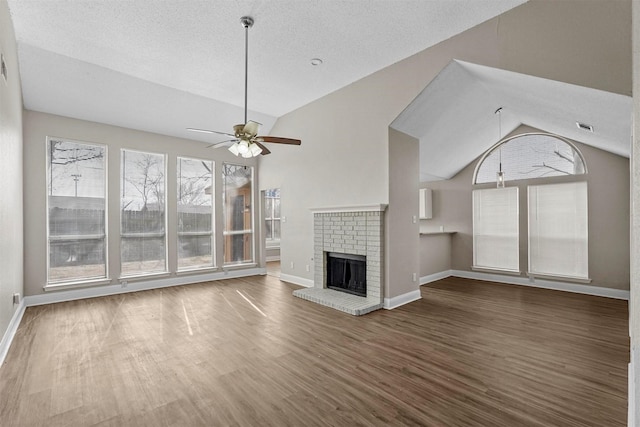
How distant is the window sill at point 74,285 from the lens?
16.5 feet

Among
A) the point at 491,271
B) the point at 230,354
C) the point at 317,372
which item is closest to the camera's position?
the point at 317,372

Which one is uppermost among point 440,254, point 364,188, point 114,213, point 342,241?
point 364,188

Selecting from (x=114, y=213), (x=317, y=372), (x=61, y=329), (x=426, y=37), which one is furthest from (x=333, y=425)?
(x=114, y=213)

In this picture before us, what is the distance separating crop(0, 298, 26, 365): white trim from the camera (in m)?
3.05

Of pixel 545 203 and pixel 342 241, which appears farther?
pixel 545 203

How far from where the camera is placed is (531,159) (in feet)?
20.6

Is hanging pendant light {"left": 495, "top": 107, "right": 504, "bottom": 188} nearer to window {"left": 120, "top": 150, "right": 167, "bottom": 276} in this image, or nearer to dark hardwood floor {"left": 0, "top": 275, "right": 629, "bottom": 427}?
dark hardwood floor {"left": 0, "top": 275, "right": 629, "bottom": 427}

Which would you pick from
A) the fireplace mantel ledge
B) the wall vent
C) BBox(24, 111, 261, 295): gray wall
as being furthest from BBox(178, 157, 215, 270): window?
the wall vent

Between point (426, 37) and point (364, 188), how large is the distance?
2212 mm

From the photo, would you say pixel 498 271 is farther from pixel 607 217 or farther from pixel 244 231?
pixel 244 231

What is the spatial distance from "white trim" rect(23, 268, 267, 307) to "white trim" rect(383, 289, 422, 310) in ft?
12.5

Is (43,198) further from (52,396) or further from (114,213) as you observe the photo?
(52,396)

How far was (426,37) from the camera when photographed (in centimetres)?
386

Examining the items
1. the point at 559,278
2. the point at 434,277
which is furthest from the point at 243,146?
the point at 559,278
